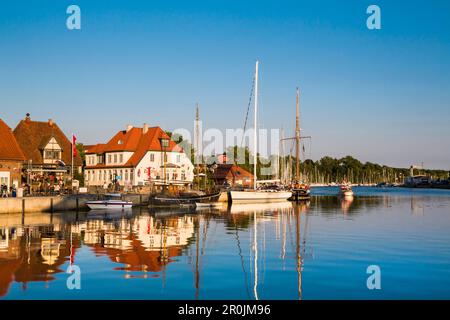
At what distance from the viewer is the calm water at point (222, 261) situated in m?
19.4

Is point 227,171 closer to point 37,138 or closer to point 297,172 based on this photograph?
point 297,172

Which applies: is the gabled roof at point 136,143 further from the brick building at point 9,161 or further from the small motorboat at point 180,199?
the brick building at point 9,161

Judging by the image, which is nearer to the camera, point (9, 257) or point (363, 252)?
point (9, 257)

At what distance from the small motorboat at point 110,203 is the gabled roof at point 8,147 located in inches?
412

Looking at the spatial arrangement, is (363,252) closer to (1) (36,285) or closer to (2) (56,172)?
(1) (36,285)

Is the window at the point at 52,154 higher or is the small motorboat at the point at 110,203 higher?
the window at the point at 52,154

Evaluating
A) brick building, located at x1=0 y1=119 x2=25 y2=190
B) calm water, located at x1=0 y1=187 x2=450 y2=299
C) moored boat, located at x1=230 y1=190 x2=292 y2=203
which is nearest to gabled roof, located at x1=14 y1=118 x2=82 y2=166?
brick building, located at x1=0 y1=119 x2=25 y2=190

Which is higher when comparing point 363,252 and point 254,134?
point 254,134

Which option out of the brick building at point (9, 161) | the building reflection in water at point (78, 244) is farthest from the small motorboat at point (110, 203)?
the building reflection in water at point (78, 244)

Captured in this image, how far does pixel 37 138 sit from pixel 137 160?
18090 millimetres

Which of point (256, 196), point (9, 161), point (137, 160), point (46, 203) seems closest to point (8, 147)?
point (9, 161)
